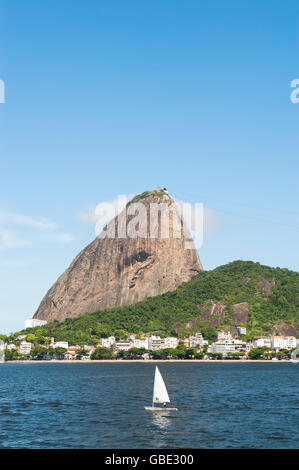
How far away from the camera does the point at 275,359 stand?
19975 centimetres

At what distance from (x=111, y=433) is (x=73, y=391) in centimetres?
4062

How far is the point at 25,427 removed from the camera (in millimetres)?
42375

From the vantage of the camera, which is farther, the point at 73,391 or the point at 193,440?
the point at 73,391

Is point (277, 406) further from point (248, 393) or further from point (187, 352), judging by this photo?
point (187, 352)

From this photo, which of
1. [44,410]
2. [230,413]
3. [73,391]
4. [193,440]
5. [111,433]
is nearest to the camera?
[193,440]

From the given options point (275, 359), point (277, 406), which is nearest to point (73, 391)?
point (277, 406)

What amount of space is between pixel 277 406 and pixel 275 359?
151 metres
